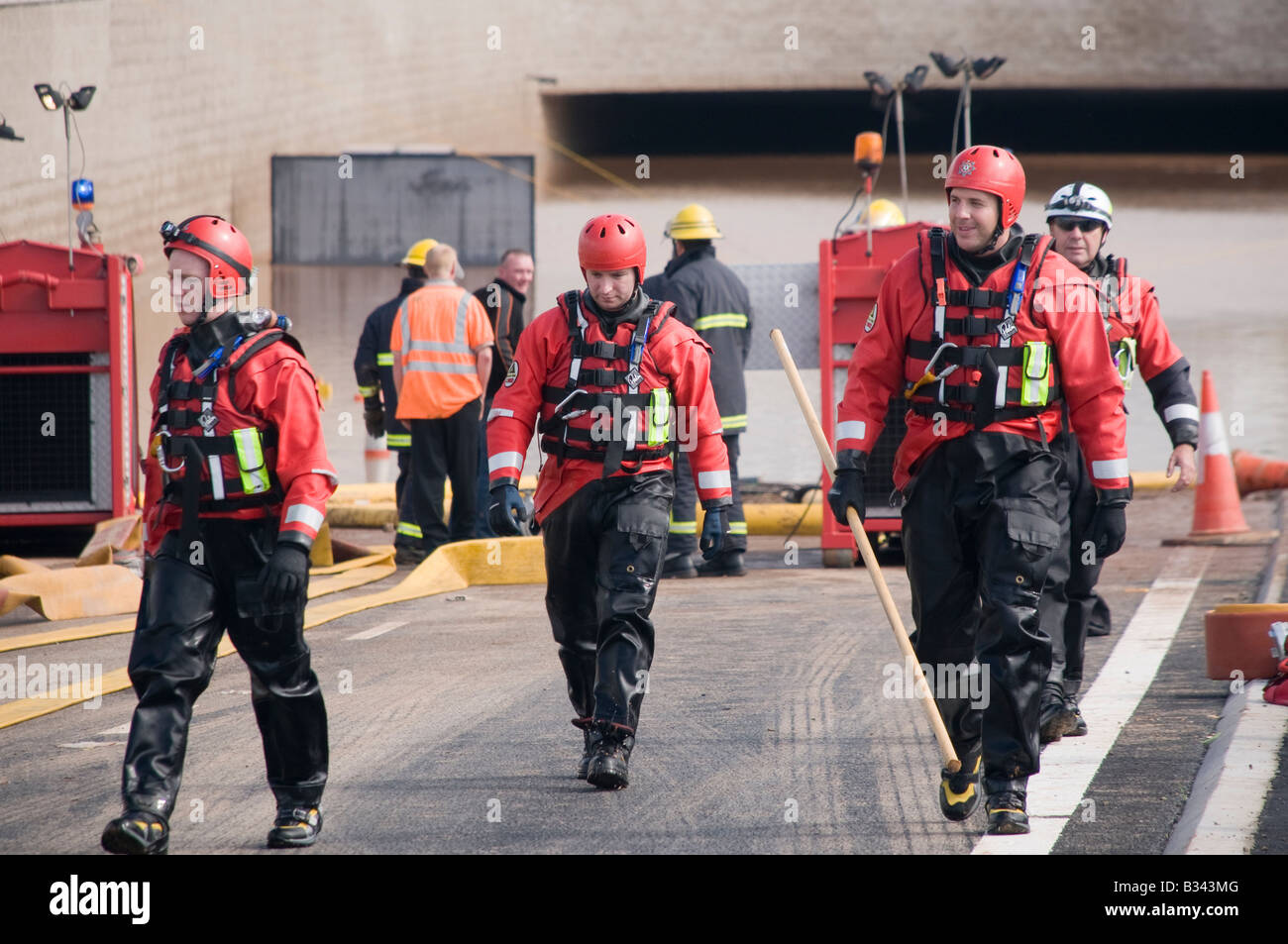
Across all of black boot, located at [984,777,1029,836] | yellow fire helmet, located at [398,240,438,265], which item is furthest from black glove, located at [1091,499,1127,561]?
yellow fire helmet, located at [398,240,438,265]

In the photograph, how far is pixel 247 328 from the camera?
4.86m

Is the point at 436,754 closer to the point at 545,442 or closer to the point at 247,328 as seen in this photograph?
the point at 545,442

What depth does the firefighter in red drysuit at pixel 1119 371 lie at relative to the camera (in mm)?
6207

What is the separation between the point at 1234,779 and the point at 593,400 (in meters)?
2.33

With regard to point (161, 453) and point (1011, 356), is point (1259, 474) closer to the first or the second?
point (1011, 356)

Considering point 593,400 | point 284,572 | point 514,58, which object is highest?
point 514,58

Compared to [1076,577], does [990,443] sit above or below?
above

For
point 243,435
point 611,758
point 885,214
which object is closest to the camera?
point 243,435

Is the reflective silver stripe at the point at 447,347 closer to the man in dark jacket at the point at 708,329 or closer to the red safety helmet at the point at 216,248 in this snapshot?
the man in dark jacket at the point at 708,329

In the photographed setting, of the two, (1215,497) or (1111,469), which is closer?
(1111,469)

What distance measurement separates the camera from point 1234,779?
5.24 meters

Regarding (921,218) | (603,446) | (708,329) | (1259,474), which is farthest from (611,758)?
(921,218)

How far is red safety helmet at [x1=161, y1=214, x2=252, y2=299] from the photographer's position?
191 inches
